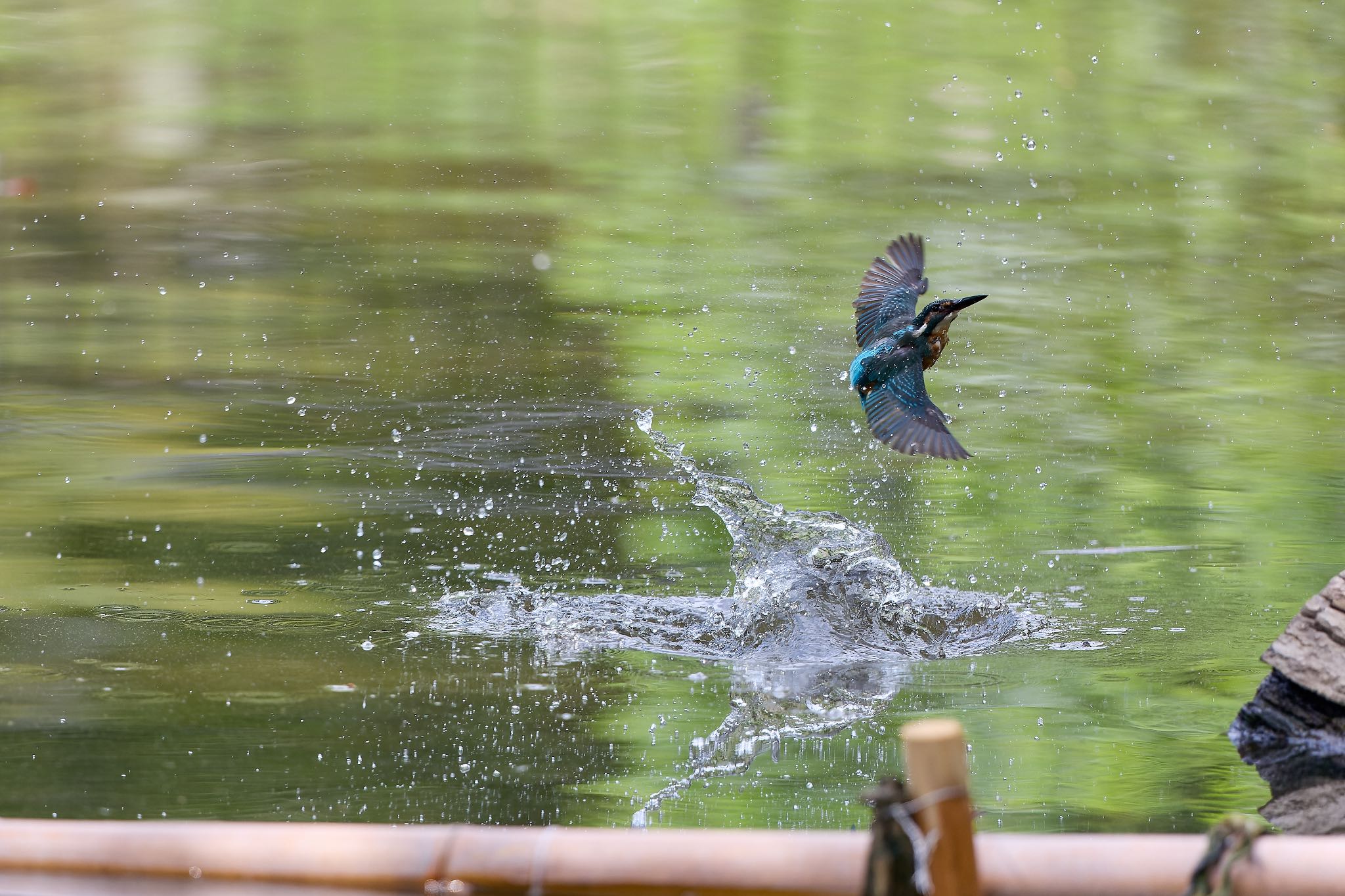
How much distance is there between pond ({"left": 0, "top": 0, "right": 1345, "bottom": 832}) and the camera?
3064 mm

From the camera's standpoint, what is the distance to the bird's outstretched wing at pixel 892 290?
389 centimetres

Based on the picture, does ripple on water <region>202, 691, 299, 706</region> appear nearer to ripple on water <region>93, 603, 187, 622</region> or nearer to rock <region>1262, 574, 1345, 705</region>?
ripple on water <region>93, 603, 187, 622</region>

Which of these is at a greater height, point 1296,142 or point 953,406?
point 1296,142

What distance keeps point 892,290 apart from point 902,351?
226 millimetres

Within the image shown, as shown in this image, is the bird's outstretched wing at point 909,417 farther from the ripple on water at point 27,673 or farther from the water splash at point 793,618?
the ripple on water at point 27,673

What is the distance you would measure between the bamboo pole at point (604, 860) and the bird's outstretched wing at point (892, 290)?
2.12 m

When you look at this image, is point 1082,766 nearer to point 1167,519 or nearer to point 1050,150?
point 1167,519

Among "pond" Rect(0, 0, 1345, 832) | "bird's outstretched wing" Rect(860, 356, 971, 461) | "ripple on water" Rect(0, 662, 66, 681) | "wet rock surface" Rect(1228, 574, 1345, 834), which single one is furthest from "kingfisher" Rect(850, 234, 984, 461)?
"ripple on water" Rect(0, 662, 66, 681)

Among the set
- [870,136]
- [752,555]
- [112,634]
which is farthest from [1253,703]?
[870,136]

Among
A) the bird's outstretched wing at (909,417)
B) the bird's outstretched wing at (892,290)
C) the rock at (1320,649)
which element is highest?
the bird's outstretched wing at (892,290)

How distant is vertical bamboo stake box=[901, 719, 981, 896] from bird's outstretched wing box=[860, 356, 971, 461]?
5.98 ft

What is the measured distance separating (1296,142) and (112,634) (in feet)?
24.3

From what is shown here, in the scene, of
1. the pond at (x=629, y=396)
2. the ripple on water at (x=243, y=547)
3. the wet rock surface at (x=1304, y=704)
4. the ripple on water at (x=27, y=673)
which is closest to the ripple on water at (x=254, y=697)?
the pond at (x=629, y=396)

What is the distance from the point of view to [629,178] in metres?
8.57
